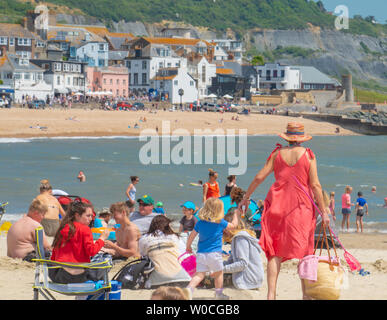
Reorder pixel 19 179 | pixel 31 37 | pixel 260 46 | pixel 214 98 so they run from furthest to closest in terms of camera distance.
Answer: pixel 260 46, pixel 214 98, pixel 31 37, pixel 19 179

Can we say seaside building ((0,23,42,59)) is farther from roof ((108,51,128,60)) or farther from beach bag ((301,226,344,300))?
beach bag ((301,226,344,300))

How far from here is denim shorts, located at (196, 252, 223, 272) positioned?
720 cm

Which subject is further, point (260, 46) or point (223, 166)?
point (260, 46)

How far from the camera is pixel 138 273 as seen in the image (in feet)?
26.1

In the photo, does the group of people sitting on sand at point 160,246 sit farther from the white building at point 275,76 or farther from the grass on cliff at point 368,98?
the grass on cliff at point 368,98

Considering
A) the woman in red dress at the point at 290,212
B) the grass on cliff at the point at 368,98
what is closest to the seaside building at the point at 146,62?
the grass on cliff at the point at 368,98

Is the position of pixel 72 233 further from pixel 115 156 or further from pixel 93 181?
pixel 115 156

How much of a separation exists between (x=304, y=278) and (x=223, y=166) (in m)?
30.9

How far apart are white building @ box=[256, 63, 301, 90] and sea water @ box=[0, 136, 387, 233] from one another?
188 ft

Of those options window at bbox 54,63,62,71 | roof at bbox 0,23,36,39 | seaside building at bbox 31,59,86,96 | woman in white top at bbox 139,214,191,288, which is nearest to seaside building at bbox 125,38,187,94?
seaside building at bbox 31,59,86,96

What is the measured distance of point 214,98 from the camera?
9662 cm

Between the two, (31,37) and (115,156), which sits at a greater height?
(31,37)


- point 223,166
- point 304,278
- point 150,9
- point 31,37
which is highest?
point 150,9

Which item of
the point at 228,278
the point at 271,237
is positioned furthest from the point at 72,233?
the point at 228,278
